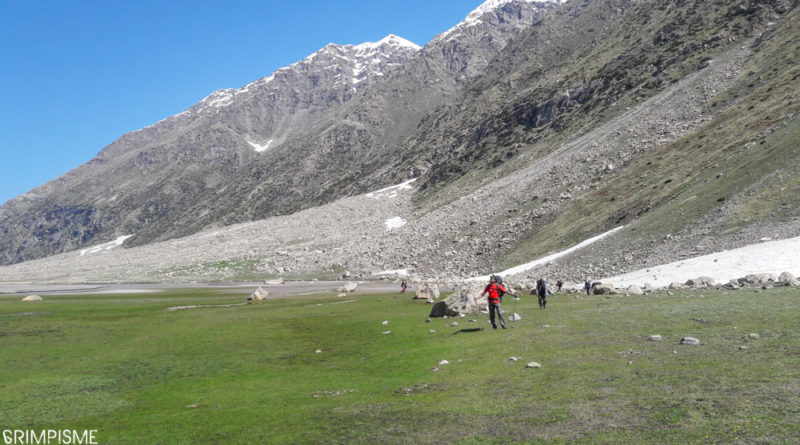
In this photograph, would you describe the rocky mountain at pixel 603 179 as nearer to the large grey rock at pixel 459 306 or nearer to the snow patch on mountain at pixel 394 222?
the snow patch on mountain at pixel 394 222


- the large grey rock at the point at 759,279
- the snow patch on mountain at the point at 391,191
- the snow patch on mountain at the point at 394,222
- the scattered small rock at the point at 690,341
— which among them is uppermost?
the snow patch on mountain at the point at 391,191

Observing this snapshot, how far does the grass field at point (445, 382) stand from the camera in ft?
29.0

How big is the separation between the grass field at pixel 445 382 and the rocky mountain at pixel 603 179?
85.7 feet

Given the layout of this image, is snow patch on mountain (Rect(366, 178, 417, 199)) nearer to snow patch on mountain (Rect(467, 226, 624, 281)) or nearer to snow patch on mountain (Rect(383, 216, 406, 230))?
snow patch on mountain (Rect(383, 216, 406, 230))

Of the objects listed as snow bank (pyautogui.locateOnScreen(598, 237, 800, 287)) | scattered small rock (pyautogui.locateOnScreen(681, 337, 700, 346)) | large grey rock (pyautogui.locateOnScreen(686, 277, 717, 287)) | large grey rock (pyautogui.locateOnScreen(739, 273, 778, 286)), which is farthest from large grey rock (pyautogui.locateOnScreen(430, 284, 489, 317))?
large grey rock (pyautogui.locateOnScreen(739, 273, 778, 286))

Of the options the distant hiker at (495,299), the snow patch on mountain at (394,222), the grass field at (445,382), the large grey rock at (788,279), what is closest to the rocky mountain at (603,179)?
the snow patch on mountain at (394,222)

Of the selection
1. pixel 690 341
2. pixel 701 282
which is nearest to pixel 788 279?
pixel 701 282

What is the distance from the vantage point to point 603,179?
74.4 m

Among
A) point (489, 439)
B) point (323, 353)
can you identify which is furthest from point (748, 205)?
point (489, 439)

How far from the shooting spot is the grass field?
8836 mm

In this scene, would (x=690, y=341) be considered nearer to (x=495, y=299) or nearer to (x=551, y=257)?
(x=495, y=299)

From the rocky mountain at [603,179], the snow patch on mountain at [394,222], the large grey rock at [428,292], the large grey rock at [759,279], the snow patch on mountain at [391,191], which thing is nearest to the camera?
the large grey rock at [759,279]

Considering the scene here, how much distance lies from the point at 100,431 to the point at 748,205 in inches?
1868

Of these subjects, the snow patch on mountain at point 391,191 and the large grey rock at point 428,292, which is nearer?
the large grey rock at point 428,292
